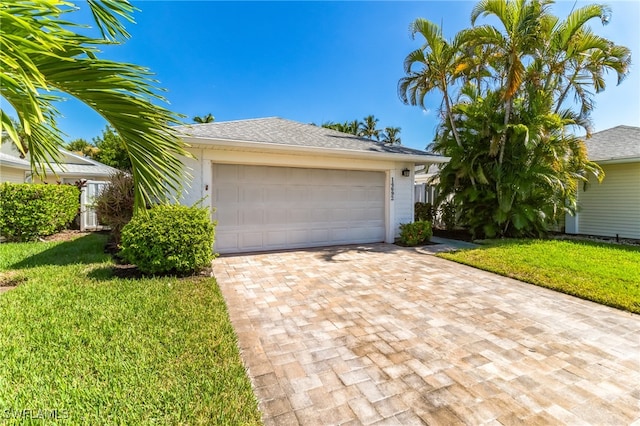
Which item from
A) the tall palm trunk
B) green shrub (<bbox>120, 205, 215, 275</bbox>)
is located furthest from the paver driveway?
the tall palm trunk

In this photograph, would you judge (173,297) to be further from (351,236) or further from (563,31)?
(563,31)

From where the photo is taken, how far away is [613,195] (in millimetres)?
10367

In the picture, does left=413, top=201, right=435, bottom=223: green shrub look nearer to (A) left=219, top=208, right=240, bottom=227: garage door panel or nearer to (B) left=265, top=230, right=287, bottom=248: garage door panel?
(B) left=265, top=230, right=287, bottom=248: garage door panel

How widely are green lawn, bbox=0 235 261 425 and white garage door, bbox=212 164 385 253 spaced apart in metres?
3.03

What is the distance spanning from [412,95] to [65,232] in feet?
40.1

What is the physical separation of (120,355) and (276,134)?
6541mm

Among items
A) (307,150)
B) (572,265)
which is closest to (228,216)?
(307,150)

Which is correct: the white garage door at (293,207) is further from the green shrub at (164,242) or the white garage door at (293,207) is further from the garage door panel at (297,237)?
the green shrub at (164,242)

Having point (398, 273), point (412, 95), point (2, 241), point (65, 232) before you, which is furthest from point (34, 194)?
point (412, 95)

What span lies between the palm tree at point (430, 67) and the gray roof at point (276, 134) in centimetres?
178

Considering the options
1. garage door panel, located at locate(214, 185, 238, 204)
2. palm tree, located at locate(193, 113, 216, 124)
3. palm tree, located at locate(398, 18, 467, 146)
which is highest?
palm tree, located at locate(193, 113, 216, 124)

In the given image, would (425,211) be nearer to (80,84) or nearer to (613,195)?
(613,195)

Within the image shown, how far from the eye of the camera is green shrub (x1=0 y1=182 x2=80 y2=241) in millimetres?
8133

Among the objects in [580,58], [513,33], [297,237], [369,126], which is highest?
[369,126]
